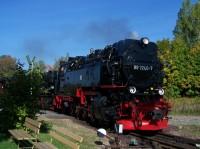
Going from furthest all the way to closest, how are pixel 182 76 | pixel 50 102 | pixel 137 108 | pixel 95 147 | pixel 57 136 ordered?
pixel 182 76 < pixel 50 102 < pixel 137 108 < pixel 95 147 < pixel 57 136

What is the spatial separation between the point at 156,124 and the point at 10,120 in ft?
20.4

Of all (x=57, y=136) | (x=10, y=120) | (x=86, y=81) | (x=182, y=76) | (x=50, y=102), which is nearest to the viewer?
(x=57, y=136)

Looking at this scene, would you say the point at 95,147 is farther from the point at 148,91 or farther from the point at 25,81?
the point at 148,91

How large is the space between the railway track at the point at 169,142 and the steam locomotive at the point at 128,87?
0.97m

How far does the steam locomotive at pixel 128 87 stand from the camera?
1931cm

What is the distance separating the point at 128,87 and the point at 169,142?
3.92m

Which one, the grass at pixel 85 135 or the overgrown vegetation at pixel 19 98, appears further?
the overgrown vegetation at pixel 19 98

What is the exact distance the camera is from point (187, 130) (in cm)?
2102

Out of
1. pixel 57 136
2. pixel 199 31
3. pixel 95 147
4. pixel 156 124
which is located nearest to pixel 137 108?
pixel 156 124

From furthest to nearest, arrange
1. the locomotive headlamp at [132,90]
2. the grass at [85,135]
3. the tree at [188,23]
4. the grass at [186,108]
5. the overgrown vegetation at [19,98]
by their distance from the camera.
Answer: the tree at [188,23] → the grass at [186,108] → the locomotive headlamp at [132,90] → the overgrown vegetation at [19,98] → the grass at [85,135]

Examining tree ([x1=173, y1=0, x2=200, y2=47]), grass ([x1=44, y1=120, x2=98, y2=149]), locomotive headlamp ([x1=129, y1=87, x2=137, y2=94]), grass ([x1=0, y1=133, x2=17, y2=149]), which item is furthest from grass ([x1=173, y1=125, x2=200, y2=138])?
tree ([x1=173, y1=0, x2=200, y2=47])

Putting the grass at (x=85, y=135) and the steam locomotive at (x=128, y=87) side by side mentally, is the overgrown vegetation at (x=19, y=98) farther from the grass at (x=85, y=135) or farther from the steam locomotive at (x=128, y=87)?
the steam locomotive at (x=128, y=87)

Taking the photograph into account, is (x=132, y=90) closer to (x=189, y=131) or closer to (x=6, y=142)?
(x=189, y=131)

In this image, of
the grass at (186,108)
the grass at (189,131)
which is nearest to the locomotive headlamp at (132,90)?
the grass at (189,131)
